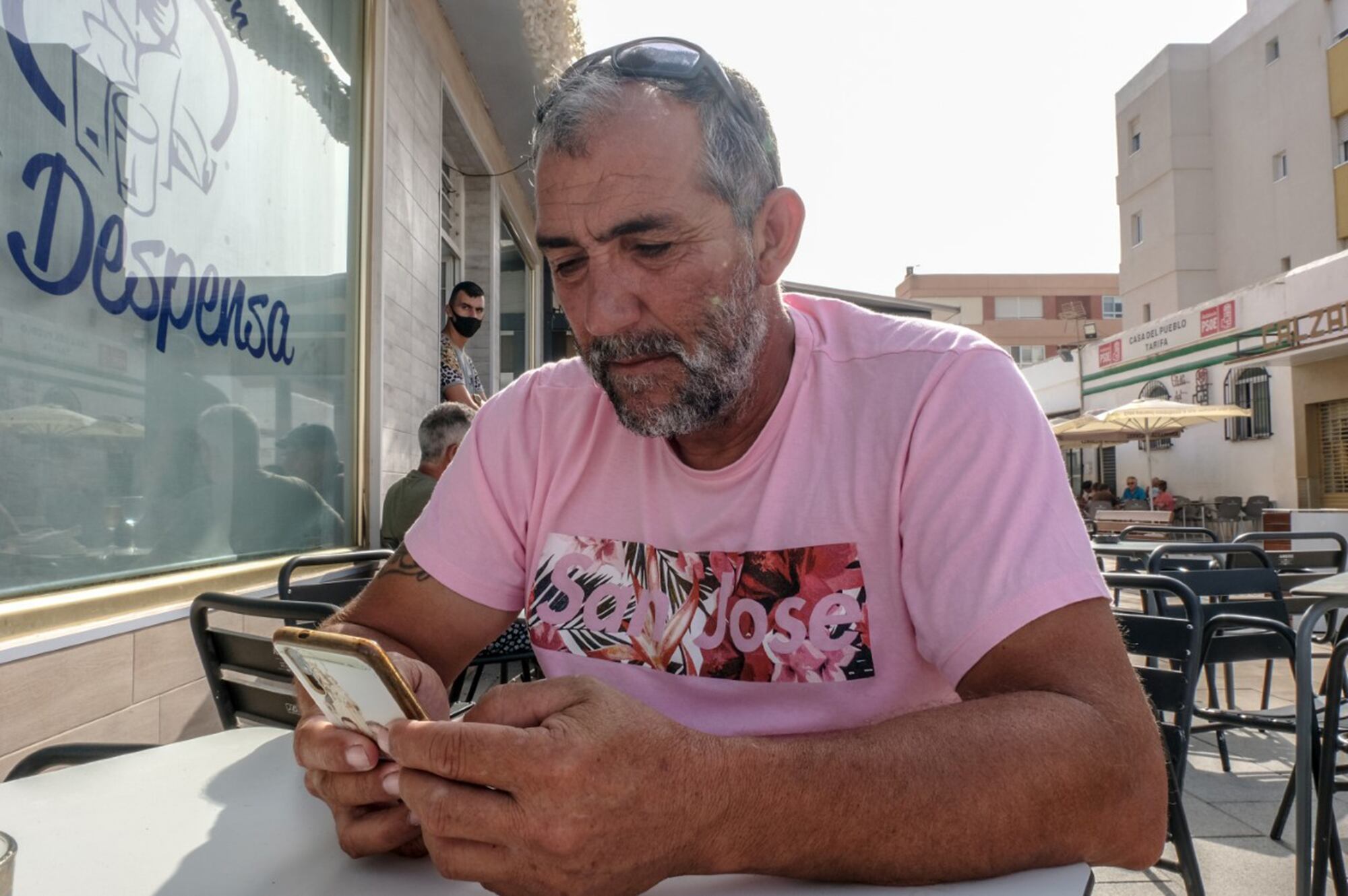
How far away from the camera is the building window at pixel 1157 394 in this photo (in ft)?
79.0

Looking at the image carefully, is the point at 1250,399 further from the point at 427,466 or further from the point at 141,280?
the point at 141,280

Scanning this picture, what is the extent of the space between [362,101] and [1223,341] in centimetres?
2154

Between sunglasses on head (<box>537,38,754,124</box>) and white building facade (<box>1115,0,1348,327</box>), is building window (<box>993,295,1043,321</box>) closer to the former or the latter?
white building facade (<box>1115,0,1348,327</box>)

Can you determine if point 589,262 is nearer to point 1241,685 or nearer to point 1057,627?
point 1057,627

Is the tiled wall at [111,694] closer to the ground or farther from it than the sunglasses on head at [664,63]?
closer to the ground

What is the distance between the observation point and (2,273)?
7.58 ft

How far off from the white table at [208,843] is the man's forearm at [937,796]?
26 mm

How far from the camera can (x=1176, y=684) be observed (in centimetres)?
238

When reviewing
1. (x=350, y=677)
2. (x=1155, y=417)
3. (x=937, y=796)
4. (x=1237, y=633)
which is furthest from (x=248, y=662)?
(x=1155, y=417)

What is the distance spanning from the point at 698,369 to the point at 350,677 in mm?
734

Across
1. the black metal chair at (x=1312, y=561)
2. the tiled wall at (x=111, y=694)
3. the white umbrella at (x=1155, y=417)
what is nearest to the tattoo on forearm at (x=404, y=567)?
the tiled wall at (x=111, y=694)

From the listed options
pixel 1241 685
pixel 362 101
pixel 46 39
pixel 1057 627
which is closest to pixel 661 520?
pixel 1057 627

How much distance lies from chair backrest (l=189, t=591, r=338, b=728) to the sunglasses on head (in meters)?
1.15

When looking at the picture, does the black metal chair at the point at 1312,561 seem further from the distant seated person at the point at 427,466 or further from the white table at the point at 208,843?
the white table at the point at 208,843
